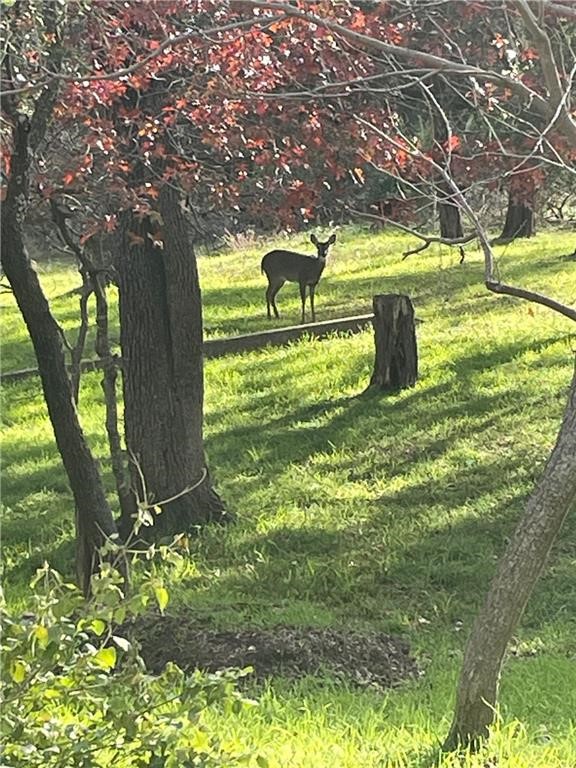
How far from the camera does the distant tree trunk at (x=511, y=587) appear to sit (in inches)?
143

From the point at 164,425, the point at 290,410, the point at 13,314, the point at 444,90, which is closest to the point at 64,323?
the point at 13,314

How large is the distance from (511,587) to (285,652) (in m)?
2.10

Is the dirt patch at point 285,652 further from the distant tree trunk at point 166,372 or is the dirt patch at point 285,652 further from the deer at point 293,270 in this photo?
the deer at point 293,270

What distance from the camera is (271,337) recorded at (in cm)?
1538

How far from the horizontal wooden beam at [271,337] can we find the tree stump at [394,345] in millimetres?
3035

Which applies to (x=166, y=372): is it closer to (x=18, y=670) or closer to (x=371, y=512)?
(x=371, y=512)

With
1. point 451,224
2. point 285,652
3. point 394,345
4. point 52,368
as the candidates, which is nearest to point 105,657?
point 285,652

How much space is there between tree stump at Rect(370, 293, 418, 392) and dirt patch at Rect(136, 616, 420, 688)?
6346mm

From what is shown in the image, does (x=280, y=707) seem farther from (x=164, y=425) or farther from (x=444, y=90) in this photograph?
(x=444, y=90)

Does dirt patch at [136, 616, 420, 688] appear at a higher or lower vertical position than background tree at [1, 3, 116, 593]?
lower

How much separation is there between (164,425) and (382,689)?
3.82 metres

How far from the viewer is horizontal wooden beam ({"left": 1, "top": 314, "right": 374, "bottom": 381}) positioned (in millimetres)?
14945

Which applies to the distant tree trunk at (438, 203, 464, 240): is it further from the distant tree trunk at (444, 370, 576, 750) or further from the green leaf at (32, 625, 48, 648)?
the green leaf at (32, 625, 48, 648)

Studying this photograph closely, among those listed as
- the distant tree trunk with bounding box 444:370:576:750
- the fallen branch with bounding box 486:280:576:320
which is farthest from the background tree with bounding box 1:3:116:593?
the fallen branch with bounding box 486:280:576:320
